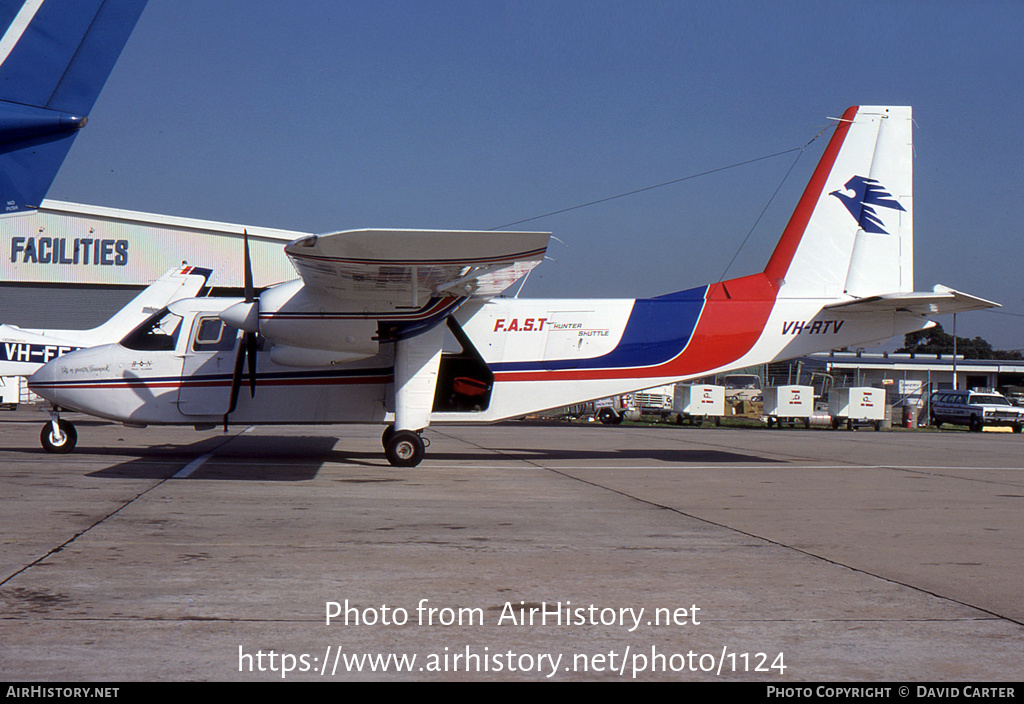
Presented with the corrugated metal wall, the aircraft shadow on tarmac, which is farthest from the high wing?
the corrugated metal wall

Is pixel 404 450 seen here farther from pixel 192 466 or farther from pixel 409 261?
pixel 409 261

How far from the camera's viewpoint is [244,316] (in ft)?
35.9

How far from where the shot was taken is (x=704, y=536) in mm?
6613

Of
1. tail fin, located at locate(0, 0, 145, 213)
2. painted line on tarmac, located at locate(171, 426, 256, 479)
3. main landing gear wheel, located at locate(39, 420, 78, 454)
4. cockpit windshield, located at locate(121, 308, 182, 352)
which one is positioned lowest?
painted line on tarmac, located at locate(171, 426, 256, 479)

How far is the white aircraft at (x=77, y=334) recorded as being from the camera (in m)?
15.9

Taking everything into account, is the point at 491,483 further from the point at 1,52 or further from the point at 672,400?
the point at 672,400

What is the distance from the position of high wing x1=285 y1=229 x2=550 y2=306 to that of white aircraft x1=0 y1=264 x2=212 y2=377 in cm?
873

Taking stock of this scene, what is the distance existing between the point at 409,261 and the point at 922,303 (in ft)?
25.5

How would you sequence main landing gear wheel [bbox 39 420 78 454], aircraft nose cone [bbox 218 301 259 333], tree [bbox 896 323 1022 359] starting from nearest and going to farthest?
aircraft nose cone [bbox 218 301 259 333] < main landing gear wheel [bbox 39 420 78 454] < tree [bbox 896 323 1022 359]

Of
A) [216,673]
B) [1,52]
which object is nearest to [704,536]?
[216,673]

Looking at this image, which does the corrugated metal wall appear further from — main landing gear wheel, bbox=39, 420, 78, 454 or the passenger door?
the passenger door

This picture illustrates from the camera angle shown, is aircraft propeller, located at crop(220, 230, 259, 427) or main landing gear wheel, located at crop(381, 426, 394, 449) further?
main landing gear wheel, located at crop(381, 426, 394, 449)

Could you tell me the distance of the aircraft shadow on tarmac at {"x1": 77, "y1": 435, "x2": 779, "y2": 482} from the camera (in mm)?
10469

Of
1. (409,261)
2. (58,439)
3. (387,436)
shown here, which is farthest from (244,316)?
(58,439)
